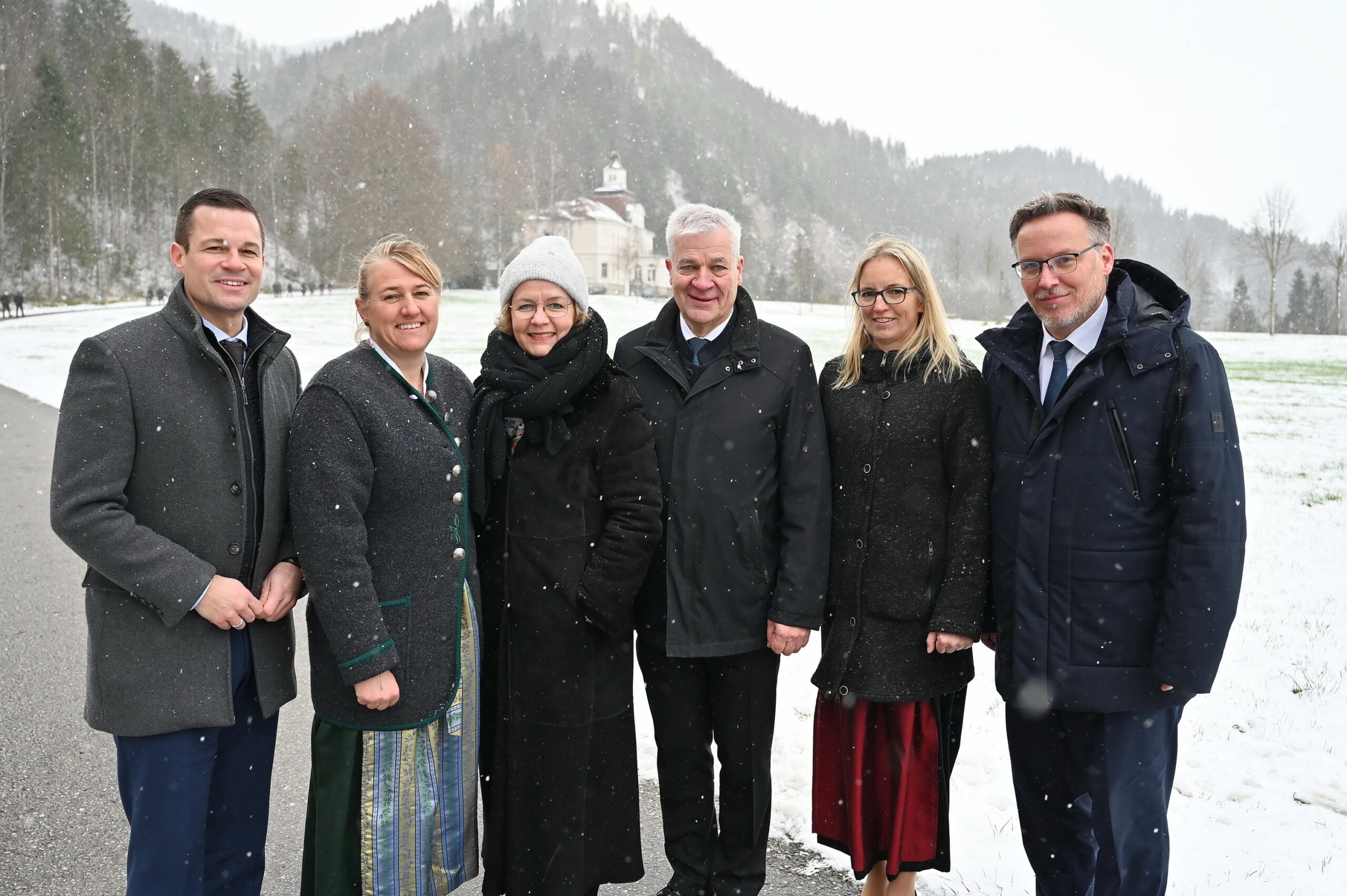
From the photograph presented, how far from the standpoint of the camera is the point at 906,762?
3.21 m

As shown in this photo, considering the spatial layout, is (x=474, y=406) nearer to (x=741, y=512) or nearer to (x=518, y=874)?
(x=741, y=512)

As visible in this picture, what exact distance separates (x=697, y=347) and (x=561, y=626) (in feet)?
4.26

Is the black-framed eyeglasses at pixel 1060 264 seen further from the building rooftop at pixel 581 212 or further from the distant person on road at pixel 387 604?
the building rooftop at pixel 581 212

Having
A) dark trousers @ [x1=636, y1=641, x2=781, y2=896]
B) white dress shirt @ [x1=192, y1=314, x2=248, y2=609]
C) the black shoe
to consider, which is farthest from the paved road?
white dress shirt @ [x1=192, y1=314, x2=248, y2=609]

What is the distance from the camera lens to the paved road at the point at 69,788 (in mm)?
3408

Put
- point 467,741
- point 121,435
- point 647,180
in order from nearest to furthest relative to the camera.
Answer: point 121,435
point 467,741
point 647,180

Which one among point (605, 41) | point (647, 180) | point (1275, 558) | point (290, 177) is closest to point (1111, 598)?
point (1275, 558)

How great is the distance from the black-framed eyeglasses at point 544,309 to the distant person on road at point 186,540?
2.93 ft

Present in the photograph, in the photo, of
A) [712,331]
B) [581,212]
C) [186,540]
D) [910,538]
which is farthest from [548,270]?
[581,212]

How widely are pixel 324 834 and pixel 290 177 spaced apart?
6889cm

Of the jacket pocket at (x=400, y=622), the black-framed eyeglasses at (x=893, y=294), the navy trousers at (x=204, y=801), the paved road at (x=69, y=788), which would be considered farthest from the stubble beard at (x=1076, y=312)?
the navy trousers at (x=204, y=801)

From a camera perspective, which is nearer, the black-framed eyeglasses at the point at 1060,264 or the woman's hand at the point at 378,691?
the woman's hand at the point at 378,691

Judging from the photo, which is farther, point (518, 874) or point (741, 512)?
point (741, 512)

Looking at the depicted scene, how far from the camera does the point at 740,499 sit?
3.36 meters
